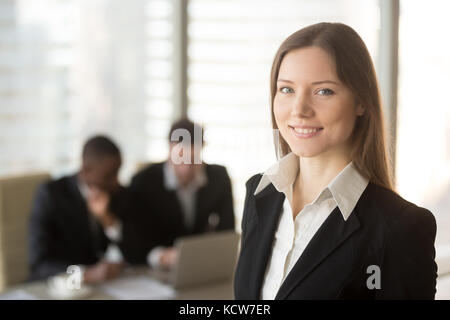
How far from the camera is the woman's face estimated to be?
0.68m

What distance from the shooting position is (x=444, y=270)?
86cm

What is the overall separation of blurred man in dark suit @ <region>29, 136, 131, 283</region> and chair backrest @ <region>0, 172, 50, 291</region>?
0.16 meters

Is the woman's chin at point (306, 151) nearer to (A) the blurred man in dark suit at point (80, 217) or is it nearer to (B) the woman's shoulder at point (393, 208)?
(B) the woman's shoulder at point (393, 208)

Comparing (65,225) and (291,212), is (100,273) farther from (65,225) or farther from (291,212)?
(291,212)

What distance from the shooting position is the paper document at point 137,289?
1693 millimetres

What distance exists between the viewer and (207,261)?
1.69m

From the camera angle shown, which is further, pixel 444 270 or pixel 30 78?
pixel 30 78

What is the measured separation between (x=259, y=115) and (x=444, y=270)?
1.42 ft

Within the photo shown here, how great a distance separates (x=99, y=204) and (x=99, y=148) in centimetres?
25

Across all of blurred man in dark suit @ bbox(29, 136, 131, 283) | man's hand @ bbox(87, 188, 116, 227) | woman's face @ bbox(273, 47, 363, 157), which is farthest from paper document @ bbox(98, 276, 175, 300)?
woman's face @ bbox(273, 47, 363, 157)

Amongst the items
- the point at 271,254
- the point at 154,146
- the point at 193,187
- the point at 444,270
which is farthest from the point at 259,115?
the point at 154,146

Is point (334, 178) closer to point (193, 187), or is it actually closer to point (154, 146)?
point (193, 187)

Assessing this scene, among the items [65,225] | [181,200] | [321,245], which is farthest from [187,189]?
[321,245]

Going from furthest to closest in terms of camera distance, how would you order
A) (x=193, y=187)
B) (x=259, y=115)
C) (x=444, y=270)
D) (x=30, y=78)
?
(x=30, y=78)
(x=193, y=187)
(x=259, y=115)
(x=444, y=270)
